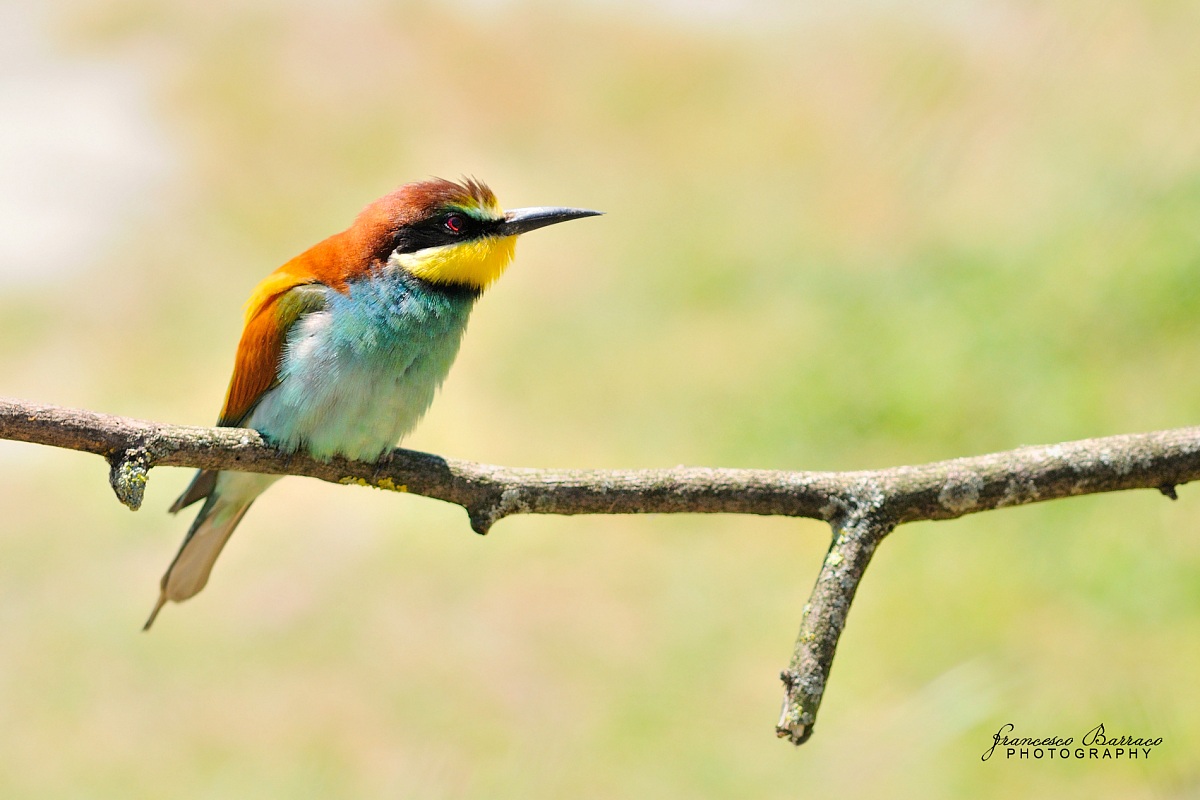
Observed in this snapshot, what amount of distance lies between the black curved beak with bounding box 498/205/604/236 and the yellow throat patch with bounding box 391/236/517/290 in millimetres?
23

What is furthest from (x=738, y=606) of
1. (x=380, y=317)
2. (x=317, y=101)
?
(x=317, y=101)

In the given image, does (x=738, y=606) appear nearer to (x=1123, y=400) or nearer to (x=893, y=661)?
(x=893, y=661)

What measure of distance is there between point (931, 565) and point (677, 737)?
1052 mm

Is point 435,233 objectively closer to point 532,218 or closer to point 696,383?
point 532,218

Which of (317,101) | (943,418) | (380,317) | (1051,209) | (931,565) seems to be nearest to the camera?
(380,317)

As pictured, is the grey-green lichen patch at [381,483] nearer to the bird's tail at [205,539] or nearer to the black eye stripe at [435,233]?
the bird's tail at [205,539]

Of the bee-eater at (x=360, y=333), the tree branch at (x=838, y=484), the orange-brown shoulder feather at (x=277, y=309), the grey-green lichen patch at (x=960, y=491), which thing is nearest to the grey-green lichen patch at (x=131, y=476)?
the tree branch at (x=838, y=484)

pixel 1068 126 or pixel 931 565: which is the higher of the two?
pixel 1068 126

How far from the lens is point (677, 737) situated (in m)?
3.45

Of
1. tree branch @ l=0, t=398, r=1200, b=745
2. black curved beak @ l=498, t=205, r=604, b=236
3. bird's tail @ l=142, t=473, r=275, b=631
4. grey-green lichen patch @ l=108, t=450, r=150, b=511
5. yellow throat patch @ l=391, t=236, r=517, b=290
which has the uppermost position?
black curved beak @ l=498, t=205, r=604, b=236

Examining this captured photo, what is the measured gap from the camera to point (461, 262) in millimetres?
2432

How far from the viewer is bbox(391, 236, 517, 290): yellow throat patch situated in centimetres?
241

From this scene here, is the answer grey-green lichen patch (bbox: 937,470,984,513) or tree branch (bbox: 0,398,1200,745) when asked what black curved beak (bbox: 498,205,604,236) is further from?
grey-green lichen patch (bbox: 937,470,984,513)

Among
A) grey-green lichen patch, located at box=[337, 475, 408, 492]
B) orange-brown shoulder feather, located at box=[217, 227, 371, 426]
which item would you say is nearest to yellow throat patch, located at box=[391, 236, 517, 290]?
orange-brown shoulder feather, located at box=[217, 227, 371, 426]
